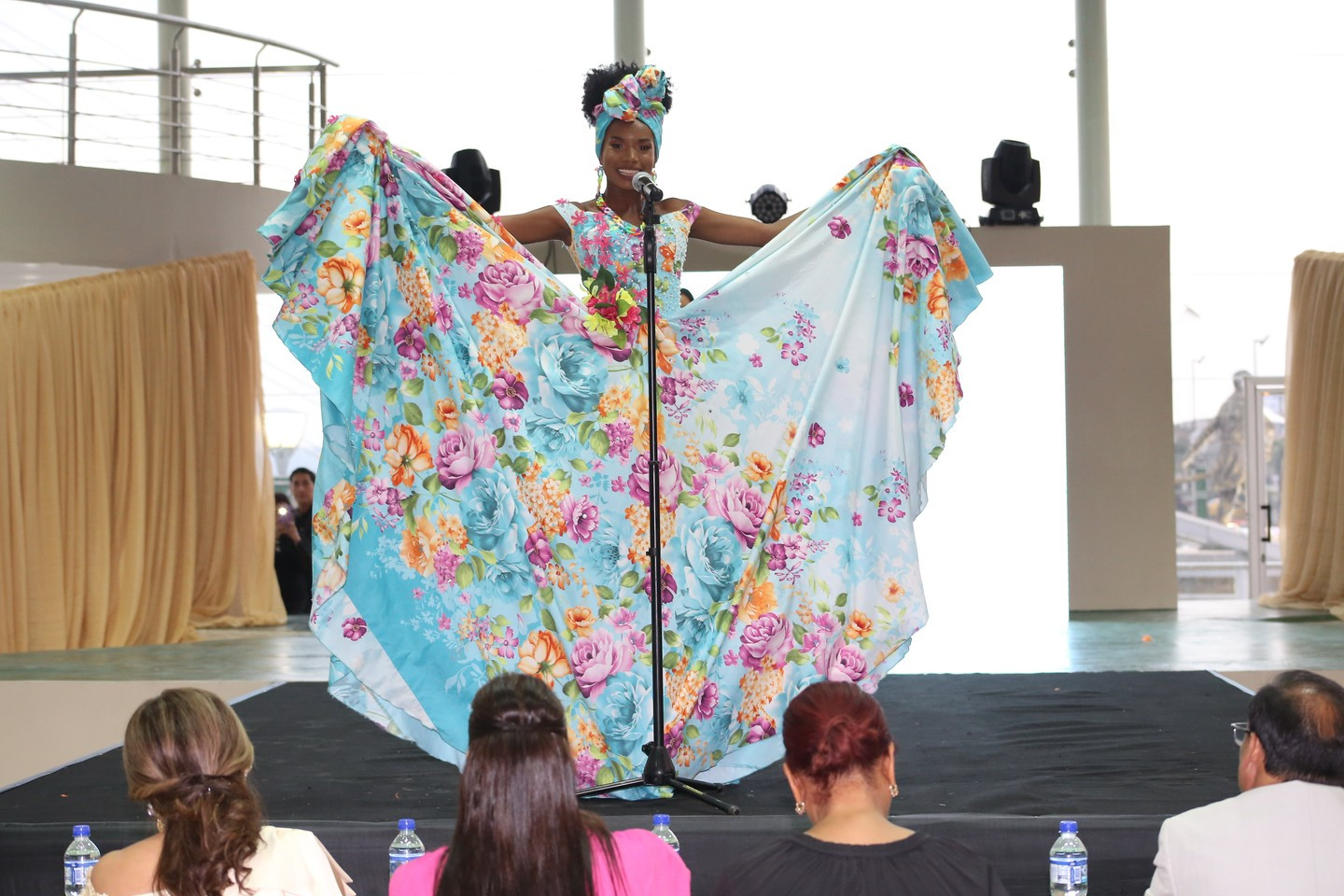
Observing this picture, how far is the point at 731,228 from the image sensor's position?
10.4ft

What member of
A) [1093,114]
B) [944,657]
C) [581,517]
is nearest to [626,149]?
[581,517]

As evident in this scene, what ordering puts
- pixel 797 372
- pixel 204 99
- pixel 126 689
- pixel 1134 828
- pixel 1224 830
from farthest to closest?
1. pixel 204 99
2. pixel 126 689
3. pixel 797 372
4. pixel 1134 828
5. pixel 1224 830

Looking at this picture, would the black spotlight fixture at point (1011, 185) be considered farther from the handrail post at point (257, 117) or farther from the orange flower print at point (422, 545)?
the orange flower print at point (422, 545)

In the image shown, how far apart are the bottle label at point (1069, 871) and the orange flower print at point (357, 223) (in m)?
1.74

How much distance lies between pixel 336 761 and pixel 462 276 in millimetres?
1155

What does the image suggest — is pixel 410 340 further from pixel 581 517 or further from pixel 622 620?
pixel 622 620

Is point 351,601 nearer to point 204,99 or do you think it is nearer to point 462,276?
point 462,276

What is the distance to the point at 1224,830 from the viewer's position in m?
1.69

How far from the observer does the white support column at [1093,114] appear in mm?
8266

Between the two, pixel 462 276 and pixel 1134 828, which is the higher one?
pixel 462 276

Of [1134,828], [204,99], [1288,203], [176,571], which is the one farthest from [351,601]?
[1288,203]

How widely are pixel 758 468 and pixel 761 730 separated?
0.53 meters

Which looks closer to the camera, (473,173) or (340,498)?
(340,498)

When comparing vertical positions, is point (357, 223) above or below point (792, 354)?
above
